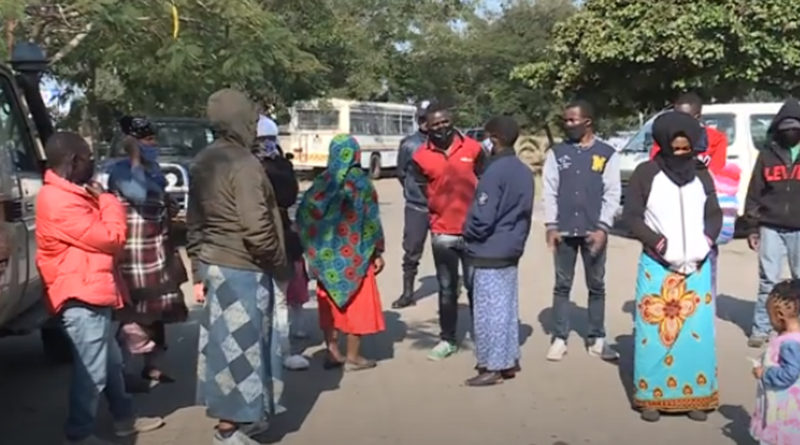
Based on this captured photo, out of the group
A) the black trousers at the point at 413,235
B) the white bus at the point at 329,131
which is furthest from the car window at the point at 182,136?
the white bus at the point at 329,131

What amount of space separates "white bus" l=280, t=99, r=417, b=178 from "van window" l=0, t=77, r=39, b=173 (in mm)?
24629

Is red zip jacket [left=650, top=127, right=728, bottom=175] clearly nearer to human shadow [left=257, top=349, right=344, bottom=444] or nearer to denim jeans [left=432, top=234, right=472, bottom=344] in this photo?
denim jeans [left=432, top=234, right=472, bottom=344]

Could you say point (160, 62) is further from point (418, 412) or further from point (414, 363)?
point (418, 412)

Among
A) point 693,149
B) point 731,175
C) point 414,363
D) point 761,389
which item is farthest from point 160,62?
point 761,389

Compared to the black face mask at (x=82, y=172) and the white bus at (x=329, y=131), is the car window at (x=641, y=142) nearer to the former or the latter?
the black face mask at (x=82, y=172)

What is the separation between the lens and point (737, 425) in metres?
6.25

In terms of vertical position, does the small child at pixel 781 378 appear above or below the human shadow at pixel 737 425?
above

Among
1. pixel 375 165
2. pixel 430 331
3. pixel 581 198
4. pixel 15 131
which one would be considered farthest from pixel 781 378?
pixel 375 165

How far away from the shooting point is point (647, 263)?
6.27m

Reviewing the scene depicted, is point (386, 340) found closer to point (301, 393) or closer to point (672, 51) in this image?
point (301, 393)

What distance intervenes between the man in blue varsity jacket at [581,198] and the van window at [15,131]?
3.59 meters

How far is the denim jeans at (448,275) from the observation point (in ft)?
26.4

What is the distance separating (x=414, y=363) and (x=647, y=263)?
2291 millimetres

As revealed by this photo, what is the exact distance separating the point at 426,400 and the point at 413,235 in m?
3.42
